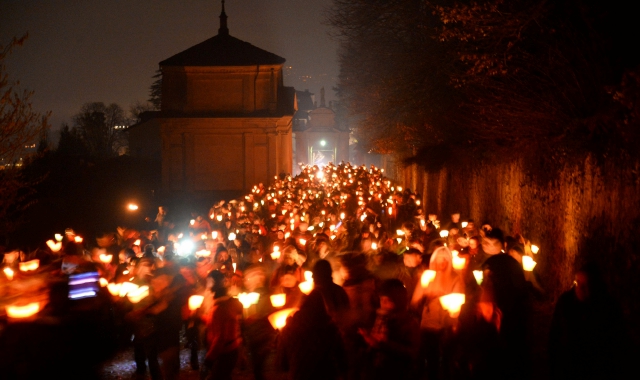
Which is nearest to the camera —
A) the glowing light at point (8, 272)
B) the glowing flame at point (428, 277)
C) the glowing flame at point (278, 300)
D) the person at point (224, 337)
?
the person at point (224, 337)

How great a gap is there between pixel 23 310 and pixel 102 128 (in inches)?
2915

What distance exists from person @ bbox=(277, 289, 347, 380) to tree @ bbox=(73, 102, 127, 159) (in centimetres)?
6893

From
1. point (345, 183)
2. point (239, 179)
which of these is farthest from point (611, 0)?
point (239, 179)

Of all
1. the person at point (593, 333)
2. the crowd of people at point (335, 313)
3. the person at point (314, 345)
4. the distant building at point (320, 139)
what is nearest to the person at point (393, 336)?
the crowd of people at point (335, 313)

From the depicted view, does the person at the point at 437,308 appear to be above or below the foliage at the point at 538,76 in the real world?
below

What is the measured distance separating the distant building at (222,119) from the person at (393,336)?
118 feet

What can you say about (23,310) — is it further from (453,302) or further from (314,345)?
(453,302)

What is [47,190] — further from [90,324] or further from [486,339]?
[486,339]

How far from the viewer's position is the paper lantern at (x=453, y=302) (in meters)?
6.91

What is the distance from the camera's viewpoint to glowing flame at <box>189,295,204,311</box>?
8.12 m

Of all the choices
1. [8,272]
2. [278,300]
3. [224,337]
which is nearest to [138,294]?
[224,337]

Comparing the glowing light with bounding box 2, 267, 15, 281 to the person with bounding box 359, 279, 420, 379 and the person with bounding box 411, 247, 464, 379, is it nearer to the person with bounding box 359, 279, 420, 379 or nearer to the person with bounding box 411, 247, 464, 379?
the person with bounding box 411, 247, 464, 379

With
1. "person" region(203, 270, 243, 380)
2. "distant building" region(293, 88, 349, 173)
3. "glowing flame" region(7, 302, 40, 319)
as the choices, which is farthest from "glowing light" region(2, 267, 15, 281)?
"distant building" region(293, 88, 349, 173)

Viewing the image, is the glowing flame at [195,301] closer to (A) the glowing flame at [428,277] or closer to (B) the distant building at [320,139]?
(A) the glowing flame at [428,277]
